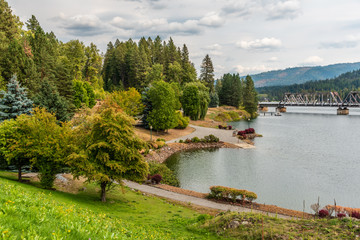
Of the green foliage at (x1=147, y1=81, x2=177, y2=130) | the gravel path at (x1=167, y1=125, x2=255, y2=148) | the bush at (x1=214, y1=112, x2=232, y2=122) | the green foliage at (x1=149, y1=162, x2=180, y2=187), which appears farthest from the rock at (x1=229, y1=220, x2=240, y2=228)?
the bush at (x1=214, y1=112, x2=232, y2=122)

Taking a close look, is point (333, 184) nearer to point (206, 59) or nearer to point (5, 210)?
point (5, 210)

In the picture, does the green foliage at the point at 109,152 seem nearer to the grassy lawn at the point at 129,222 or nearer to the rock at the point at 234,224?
the grassy lawn at the point at 129,222

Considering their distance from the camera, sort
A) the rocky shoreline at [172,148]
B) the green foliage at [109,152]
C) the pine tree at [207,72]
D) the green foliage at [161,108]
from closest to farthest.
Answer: the green foliage at [109,152]
the rocky shoreline at [172,148]
the green foliage at [161,108]
the pine tree at [207,72]

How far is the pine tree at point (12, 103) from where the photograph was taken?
2825 cm

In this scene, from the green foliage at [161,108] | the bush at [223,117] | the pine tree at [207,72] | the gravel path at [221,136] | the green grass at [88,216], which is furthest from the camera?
the pine tree at [207,72]

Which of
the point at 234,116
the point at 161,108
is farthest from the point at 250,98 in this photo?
the point at 161,108

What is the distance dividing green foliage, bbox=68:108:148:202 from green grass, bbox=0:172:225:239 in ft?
7.34

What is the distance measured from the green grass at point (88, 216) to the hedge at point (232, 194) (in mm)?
4258

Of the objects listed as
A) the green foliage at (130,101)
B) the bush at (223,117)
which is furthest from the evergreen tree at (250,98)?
the green foliage at (130,101)

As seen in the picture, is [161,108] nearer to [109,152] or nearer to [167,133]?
[167,133]

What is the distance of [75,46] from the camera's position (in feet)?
232

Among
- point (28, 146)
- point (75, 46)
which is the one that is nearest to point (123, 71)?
point (75, 46)

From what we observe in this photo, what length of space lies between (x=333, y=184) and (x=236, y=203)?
14.4 meters

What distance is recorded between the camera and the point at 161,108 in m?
53.6
